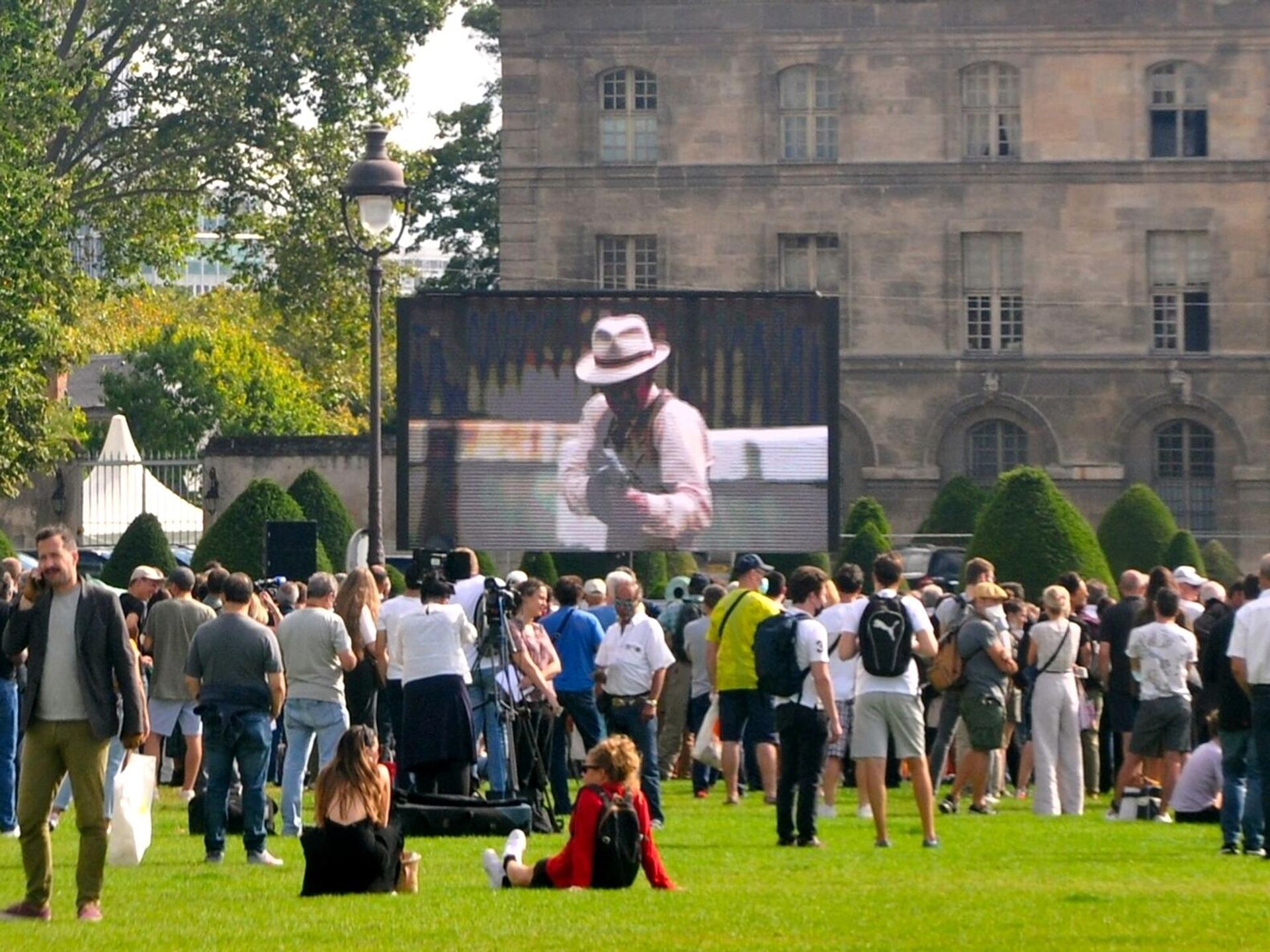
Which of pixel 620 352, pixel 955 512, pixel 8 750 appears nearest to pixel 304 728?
pixel 8 750

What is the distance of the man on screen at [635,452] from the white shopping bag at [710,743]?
44.1 feet

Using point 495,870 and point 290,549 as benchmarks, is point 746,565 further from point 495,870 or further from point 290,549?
point 290,549

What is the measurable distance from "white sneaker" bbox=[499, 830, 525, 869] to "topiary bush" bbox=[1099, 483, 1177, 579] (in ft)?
94.6

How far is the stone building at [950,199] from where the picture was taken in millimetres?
47938

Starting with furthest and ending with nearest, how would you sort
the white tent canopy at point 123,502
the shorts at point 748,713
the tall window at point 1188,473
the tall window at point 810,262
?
1. the tall window at point 810,262
2. the tall window at point 1188,473
3. the white tent canopy at point 123,502
4. the shorts at point 748,713

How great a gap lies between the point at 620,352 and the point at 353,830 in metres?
20.7

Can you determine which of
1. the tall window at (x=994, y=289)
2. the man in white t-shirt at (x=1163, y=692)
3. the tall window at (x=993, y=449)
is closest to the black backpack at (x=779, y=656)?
the man in white t-shirt at (x=1163, y=692)

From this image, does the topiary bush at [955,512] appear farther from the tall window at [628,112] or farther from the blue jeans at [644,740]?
the blue jeans at [644,740]

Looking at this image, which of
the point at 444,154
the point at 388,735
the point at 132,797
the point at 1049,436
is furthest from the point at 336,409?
the point at 132,797

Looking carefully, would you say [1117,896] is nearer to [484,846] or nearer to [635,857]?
[635,857]

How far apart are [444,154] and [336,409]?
759 inches

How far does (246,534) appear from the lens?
32281 millimetres

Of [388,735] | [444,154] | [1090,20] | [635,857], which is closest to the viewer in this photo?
[635,857]

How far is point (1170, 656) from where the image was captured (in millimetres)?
17953
